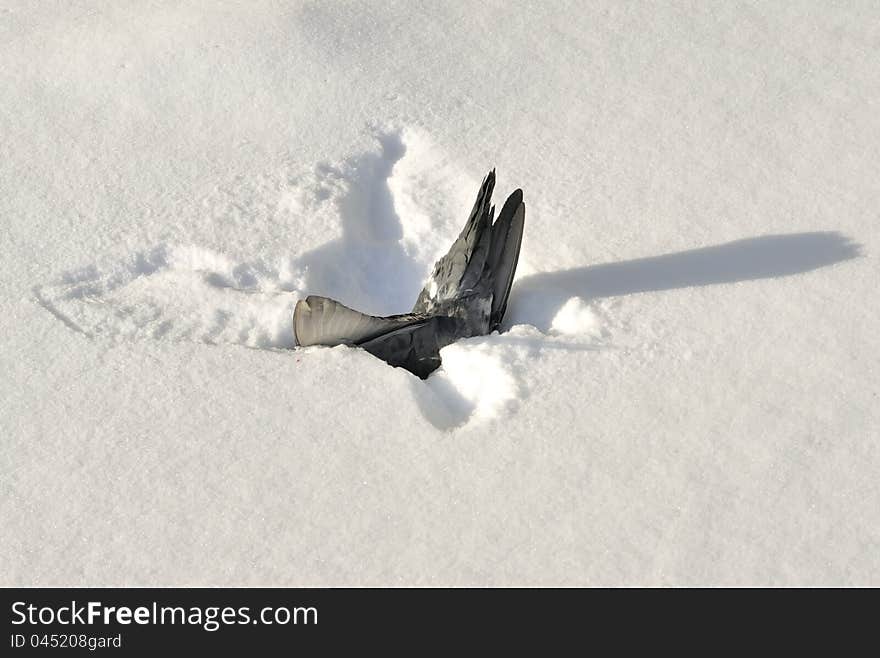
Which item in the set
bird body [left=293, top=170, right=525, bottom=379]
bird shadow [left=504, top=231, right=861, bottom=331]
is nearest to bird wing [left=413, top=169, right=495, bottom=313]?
bird body [left=293, top=170, right=525, bottom=379]

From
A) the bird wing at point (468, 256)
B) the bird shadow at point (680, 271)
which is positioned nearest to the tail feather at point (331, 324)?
the bird wing at point (468, 256)

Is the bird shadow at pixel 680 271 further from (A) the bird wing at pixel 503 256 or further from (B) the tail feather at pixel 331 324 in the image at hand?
(B) the tail feather at pixel 331 324

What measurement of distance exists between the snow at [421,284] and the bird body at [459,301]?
0.07m

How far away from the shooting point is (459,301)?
Result: 1994 mm

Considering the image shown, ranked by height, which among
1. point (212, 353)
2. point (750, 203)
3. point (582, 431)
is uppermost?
point (750, 203)

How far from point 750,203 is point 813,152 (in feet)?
0.75

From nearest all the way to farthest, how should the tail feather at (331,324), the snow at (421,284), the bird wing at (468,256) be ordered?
1. the snow at (421,284)
2. the tail feather at (331,324)
3. the bird wing at (468,256)

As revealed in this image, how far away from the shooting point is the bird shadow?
202 centimetres

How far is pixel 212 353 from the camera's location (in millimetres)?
1863

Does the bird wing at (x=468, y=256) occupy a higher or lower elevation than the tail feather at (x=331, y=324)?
higher

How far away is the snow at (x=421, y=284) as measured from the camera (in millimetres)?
1569

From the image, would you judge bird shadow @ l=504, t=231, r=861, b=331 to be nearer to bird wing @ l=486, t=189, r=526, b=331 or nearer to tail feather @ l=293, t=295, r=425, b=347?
bird wing @ l=486, t=189, r=526, b=331

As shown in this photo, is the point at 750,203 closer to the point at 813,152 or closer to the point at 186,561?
the point at 813,152
